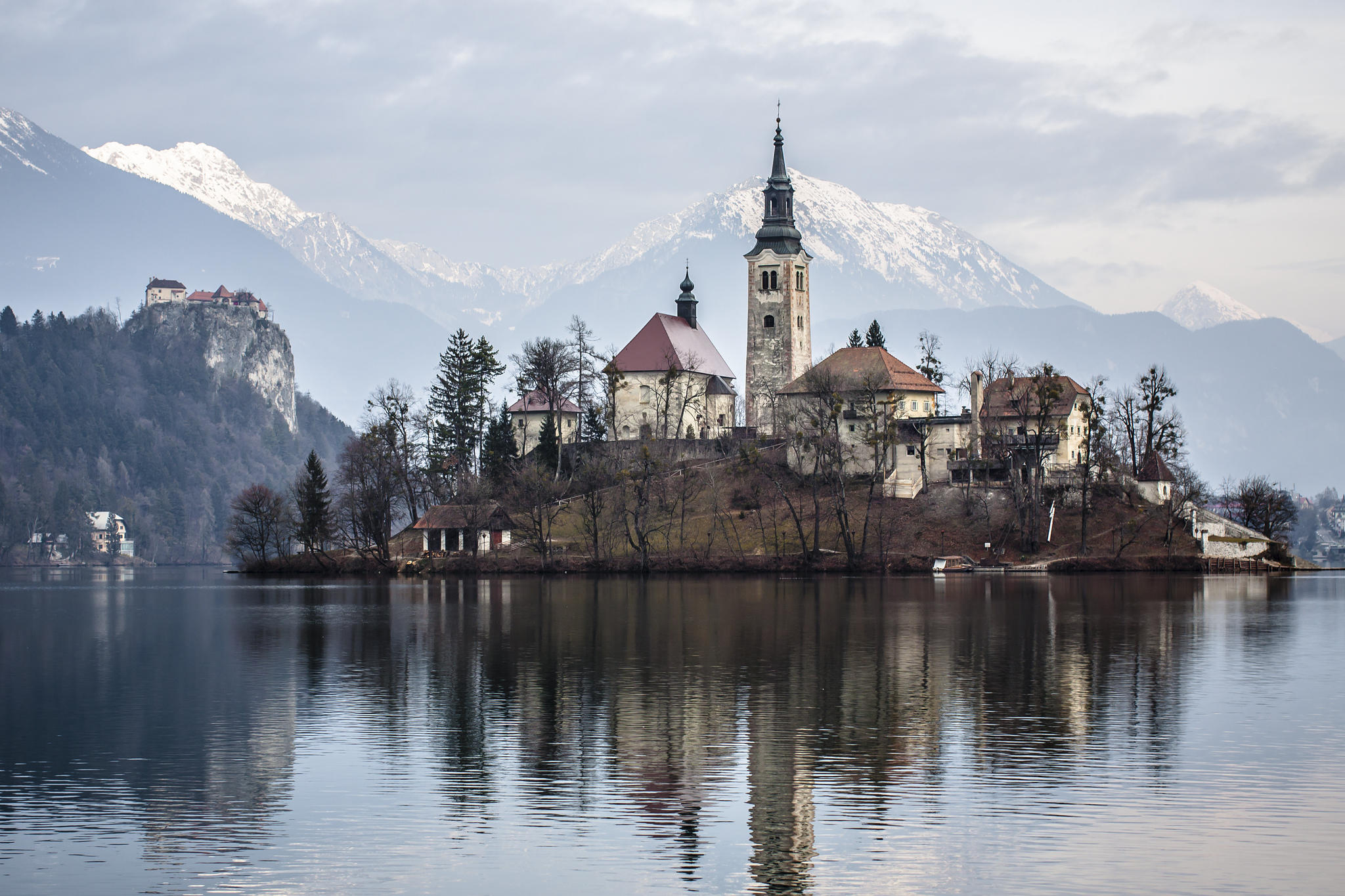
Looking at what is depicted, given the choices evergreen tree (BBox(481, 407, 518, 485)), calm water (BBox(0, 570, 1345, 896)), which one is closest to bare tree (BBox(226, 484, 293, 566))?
evergreen tree (BBox(481, 407, 518, 485))

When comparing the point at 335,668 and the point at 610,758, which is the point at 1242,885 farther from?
the point at 335,668

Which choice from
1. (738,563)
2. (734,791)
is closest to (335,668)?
(734,791)

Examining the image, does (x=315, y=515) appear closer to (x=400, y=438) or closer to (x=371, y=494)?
(x=371, y=494)

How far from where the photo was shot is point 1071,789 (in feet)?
80.2

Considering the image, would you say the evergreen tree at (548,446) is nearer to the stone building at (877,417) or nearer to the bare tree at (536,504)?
the bare tree at (536,504)

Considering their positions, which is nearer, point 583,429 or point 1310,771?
point 1310,771

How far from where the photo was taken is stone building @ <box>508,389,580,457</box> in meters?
131

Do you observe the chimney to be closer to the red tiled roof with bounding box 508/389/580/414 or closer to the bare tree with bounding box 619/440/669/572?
the bare tree with bounding box 619/440/669/572

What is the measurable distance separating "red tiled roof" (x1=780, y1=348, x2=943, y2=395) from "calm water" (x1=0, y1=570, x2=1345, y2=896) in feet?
188

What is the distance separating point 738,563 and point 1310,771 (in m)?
72.8

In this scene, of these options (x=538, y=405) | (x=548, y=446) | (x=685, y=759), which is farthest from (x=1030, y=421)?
(x=685, y=759)

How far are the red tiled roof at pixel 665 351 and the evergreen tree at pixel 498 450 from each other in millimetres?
13997

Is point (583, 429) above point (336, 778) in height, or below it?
above

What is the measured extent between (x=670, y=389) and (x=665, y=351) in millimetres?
7205
